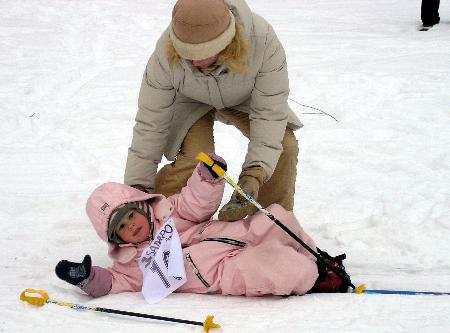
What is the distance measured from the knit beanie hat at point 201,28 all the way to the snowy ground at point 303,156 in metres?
1.23

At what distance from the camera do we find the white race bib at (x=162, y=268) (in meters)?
2.89

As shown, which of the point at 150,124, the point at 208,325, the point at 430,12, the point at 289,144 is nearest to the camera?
the point at 208,325

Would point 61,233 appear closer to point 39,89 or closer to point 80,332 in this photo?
point 80,332

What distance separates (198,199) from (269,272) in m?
0.64

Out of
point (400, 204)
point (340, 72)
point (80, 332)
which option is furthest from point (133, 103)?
point (80, 332)

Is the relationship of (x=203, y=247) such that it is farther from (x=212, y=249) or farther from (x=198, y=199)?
(x=198, y=199)

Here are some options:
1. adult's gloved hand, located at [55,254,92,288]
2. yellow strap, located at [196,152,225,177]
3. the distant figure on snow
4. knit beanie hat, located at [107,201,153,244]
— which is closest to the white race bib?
knit beanie hat, located at [107,201,153,244]

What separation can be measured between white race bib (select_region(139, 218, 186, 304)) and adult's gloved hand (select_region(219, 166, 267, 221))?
0.31 m

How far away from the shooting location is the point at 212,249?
304 centimetres

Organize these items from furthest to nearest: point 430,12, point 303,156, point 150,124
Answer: point 430,12
point 303,156
point 150,124

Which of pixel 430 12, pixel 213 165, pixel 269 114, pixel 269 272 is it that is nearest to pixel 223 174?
pixel 213 165

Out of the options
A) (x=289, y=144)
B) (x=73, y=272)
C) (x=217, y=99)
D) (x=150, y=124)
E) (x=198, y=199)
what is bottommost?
(x=73, y=272)

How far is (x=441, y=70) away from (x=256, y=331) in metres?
5.28

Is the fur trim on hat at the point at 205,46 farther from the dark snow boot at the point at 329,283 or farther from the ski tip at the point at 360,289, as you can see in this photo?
the ski tip at the point at 360,289
